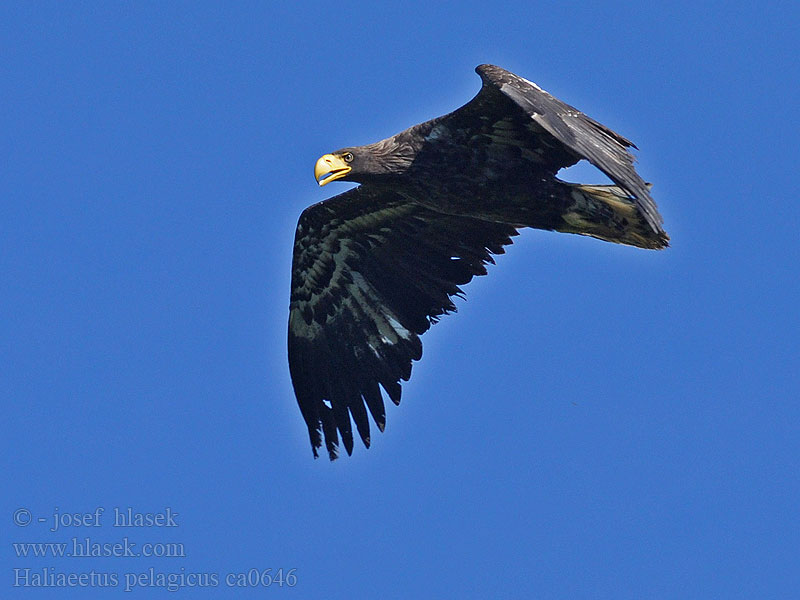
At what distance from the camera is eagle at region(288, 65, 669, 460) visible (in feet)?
43.6

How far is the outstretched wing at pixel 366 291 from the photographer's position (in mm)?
14844

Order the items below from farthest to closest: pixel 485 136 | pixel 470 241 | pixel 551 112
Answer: pixel 470 241, pixel 485 136, pixel 551 112

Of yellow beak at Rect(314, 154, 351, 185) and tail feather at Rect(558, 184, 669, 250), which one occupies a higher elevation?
yellow beak at Rect(314, 154, 351, 185)

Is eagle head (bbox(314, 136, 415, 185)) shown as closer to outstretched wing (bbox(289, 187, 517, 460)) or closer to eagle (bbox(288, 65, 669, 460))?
eagle (bbox(288, 65, 669, 460))

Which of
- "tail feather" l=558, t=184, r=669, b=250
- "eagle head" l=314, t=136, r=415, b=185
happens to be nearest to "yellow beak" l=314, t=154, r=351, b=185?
"eagle head" l=314, t=136, r=415, b=185

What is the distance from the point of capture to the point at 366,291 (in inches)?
603

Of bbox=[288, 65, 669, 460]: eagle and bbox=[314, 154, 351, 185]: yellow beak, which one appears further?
bbox=[314, 154, 351, 185]: yellow beak

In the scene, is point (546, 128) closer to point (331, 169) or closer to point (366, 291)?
point (331, 169)

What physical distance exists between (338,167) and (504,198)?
1704mm

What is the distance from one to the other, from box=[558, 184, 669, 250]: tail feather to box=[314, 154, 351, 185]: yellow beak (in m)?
2.28

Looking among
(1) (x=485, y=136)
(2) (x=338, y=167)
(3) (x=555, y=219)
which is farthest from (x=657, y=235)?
(2) (x=338, y=167)

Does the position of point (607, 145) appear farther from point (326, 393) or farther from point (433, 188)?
point (326, 393)

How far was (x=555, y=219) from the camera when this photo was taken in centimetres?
1352

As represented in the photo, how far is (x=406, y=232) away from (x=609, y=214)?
102 inches
